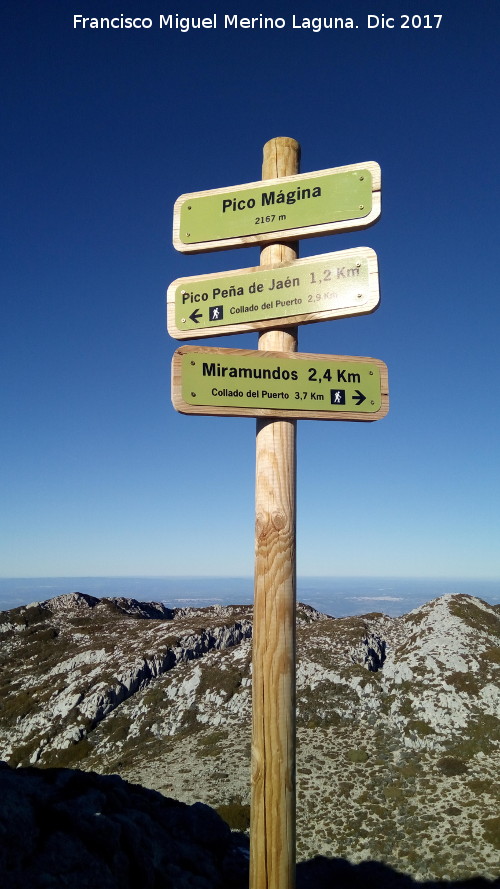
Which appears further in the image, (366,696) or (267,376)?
(366,696)

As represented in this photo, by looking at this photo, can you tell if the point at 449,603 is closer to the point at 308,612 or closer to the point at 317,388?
the point at 308,612

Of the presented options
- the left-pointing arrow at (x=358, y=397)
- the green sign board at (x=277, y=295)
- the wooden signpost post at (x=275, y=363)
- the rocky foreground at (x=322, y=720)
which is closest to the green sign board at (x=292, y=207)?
the wooden signpost post at (x=275, y=363)

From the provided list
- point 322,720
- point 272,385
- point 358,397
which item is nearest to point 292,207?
point 272,385

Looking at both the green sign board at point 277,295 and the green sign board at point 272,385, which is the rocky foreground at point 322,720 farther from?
the green sign board at point 277,295

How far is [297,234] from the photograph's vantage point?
390cm

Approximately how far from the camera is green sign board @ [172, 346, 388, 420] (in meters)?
3.56

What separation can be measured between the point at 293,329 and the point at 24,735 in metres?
65.6

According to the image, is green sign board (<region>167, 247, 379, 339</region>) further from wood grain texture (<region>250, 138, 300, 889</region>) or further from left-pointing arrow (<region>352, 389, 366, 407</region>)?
left-pointing arrow (<region>352, 389, 366, 407</region>)

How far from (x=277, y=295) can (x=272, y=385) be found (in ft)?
2.64

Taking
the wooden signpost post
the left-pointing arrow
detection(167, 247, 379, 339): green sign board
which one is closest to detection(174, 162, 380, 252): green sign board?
the wooden signpost post

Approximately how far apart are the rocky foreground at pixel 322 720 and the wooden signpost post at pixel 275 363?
1503 cm

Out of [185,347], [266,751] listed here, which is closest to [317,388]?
[185,347]

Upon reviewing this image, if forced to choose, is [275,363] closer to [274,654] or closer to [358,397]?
[358,397]

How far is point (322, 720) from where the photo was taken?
163 feet
